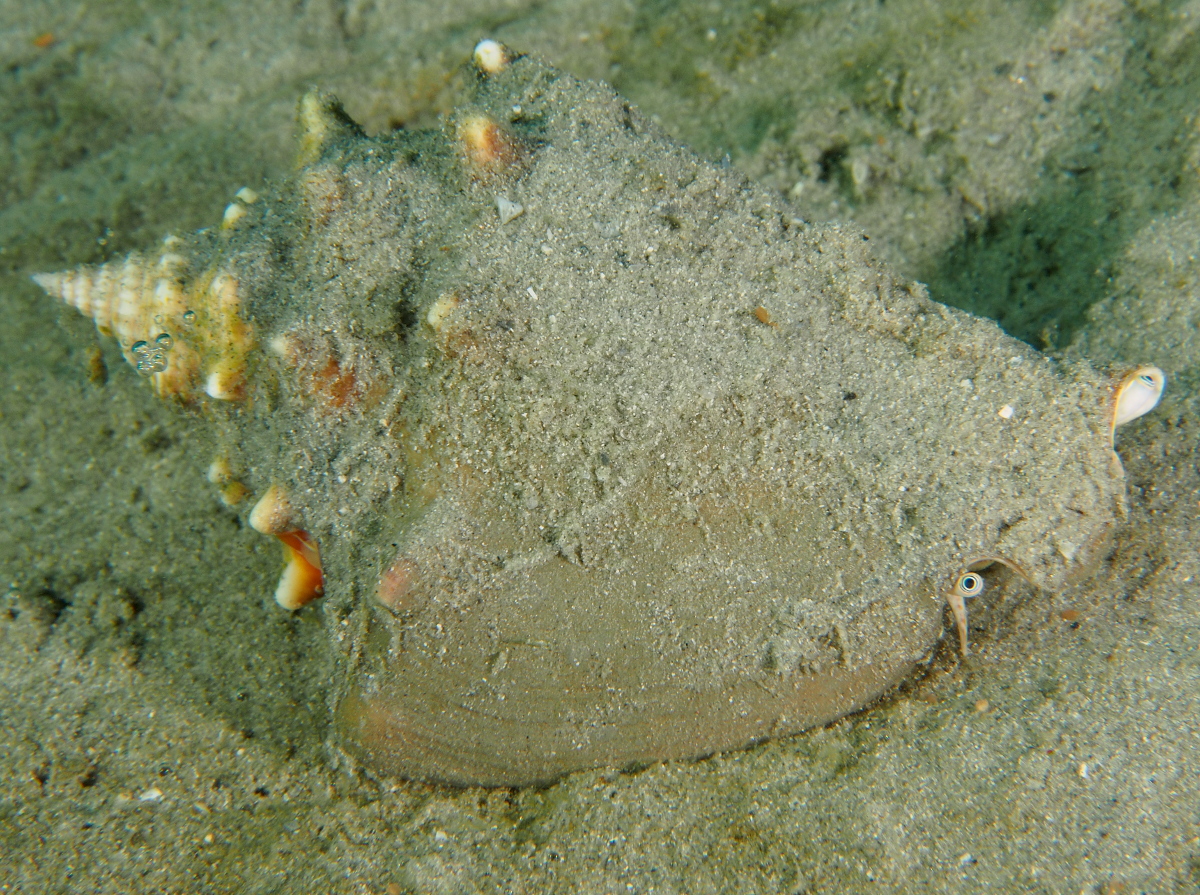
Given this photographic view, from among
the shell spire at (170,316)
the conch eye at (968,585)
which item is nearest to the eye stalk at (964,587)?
the conch eye at (968,585)

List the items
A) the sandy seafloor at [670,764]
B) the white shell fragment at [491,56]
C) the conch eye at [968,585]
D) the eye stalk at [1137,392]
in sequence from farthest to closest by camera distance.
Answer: the white shell fragment at [491,56] → the eye stalk at [1137,392] → the conch eye at [968,585] → the sandy seafloor at [670,764]

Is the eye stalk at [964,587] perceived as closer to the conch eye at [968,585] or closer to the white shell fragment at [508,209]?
the conch eye at [968,585]

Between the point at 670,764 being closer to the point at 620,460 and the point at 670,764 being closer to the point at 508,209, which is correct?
the point at 620,460

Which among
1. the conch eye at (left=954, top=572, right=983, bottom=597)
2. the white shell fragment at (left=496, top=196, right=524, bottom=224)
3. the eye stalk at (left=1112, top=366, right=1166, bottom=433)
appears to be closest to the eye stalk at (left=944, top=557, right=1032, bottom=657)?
the conch eye at (left=954, top=572, right=983, bottom=597)

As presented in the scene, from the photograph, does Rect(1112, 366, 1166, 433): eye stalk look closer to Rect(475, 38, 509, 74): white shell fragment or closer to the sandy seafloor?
the sandy seafloor

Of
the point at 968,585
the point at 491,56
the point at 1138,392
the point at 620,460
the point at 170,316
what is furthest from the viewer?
the point at 491,56

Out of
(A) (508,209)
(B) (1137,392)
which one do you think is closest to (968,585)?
(B) (1137,392)

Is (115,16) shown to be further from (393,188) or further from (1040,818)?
(1040,818)
